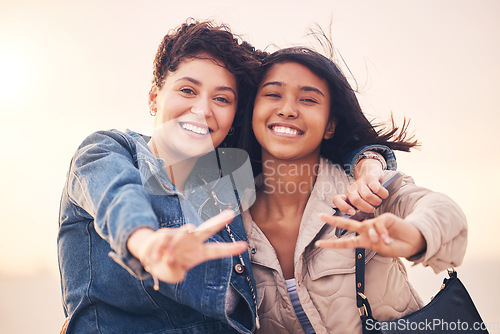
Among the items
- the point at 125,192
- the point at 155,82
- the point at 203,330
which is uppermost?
the point at 155,82

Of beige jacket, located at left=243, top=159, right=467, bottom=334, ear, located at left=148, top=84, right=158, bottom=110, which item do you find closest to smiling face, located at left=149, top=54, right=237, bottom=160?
ear, located at left=148, top=84, right=158, bottom=110

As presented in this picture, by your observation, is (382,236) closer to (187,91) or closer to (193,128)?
(193,128)

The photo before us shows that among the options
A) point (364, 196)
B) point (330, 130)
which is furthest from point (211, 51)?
point (364, 196)

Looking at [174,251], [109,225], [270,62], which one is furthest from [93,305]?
[270,62]

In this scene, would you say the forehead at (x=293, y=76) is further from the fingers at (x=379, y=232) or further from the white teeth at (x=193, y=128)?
the fingers at (x=379, y=232)

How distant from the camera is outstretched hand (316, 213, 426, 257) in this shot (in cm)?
122

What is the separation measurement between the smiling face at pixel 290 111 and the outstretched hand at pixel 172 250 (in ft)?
3.90

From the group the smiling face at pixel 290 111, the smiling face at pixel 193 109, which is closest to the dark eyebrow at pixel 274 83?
the smiling face at pixel 290 111

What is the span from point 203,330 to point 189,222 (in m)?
0.47

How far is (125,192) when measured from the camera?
1189mm

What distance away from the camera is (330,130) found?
8.09ft

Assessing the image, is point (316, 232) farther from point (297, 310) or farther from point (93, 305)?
point (93, 305)

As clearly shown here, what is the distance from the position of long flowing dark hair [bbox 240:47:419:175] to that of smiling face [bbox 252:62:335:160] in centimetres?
5

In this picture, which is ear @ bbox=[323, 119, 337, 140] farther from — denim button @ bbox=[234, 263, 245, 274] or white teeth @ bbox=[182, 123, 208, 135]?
denim button @ bbox=[234, 263, 245, 274]
